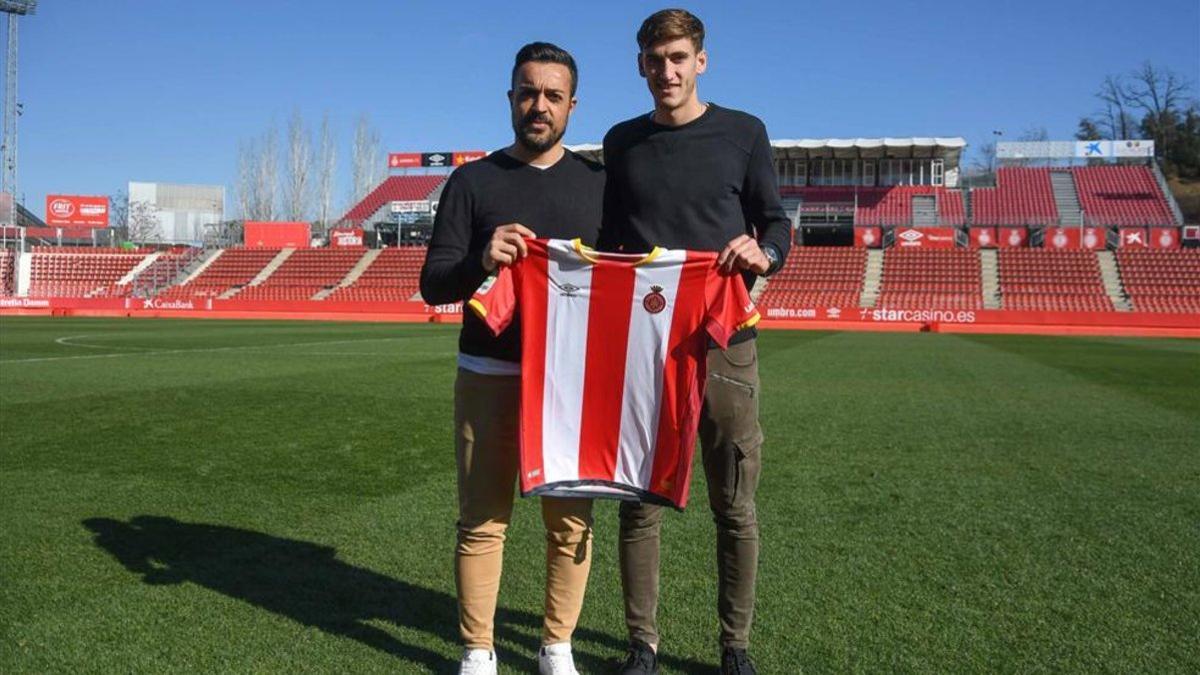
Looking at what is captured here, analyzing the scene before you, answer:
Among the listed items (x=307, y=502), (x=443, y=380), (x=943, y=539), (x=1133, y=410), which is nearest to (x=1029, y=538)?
(x=943, y=539)

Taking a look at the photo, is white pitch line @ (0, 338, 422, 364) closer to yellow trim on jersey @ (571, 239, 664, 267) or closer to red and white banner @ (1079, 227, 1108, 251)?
yellow trim on jersey @ (571, 239, 664, 267)

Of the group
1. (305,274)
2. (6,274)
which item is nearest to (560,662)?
(305,274)

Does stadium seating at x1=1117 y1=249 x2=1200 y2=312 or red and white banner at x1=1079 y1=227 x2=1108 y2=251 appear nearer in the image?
stadium seating at x1=1117 y1=249 x2=1200 y2=312

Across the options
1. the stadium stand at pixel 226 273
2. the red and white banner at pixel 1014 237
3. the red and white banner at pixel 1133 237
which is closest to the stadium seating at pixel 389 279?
the stadium stand at pixel 226 273

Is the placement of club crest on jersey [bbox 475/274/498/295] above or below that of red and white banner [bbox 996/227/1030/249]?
below

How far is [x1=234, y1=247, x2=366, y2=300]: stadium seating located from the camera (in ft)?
150

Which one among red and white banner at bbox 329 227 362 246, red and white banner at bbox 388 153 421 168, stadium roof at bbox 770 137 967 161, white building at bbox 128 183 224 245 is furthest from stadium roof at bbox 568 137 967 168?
white building at bbox 128 183 224 245

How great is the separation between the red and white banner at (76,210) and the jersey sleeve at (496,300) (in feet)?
212

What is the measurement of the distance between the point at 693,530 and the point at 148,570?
2580 mm

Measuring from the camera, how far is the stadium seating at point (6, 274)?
50.6 m

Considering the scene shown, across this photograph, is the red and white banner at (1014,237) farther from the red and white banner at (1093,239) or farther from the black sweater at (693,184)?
the black sweater at (693,184)

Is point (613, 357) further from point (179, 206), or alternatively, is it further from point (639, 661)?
point (179, 206)

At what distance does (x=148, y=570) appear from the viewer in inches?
162

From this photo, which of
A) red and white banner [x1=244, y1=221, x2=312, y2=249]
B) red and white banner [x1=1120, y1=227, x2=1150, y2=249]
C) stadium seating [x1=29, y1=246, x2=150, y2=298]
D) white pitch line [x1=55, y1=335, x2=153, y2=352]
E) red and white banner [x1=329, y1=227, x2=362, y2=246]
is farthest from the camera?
red and white banner [x1=244, y1=221, x2=312, y2=249]
